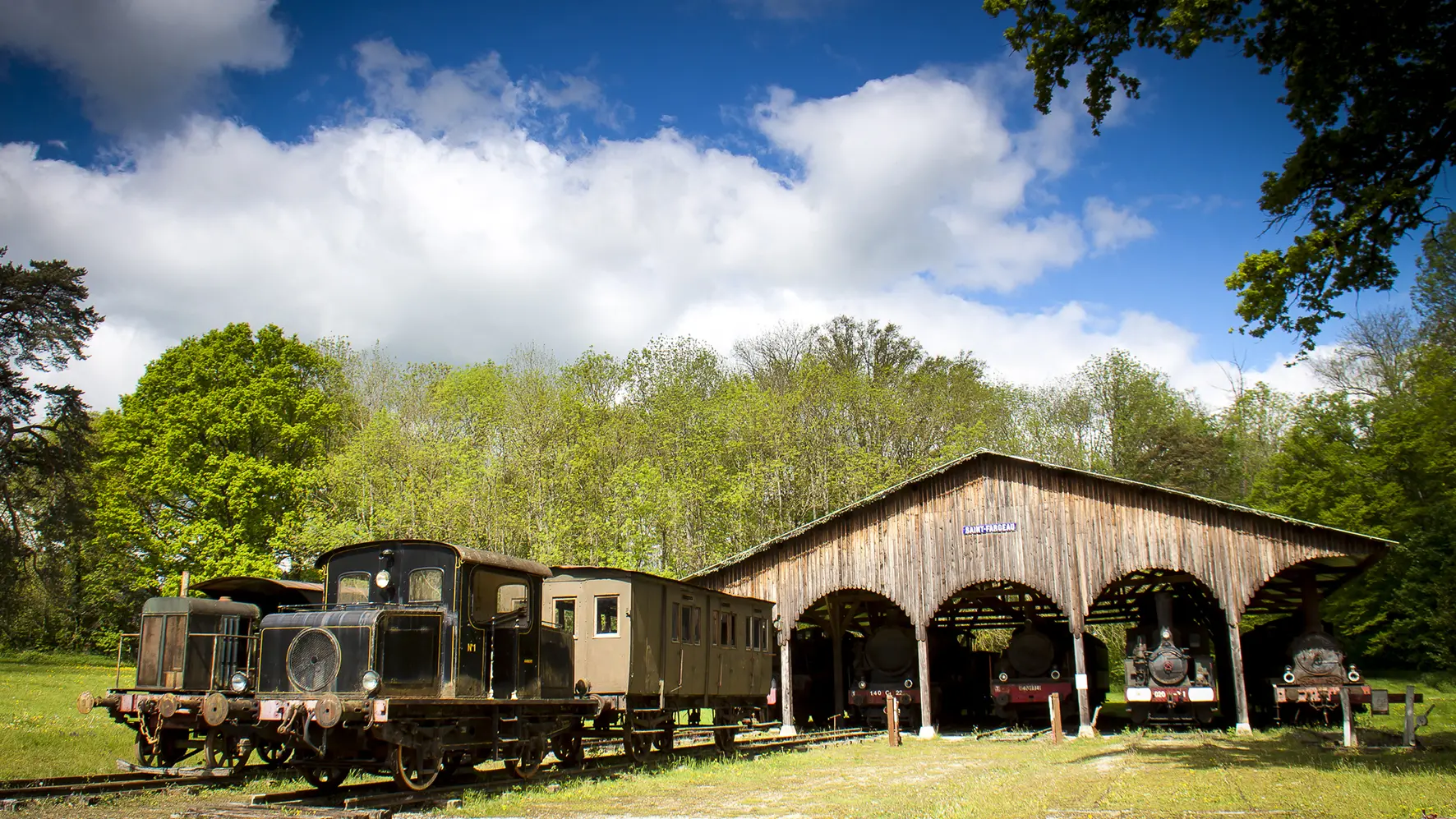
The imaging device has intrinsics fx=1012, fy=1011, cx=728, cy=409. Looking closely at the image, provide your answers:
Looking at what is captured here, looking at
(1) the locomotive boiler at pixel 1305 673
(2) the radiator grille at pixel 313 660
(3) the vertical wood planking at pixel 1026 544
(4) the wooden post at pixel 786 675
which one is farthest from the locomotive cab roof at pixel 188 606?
(1) the locomotive boiler at pixel 1305 673

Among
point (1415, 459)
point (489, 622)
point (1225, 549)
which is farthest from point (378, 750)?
point (1415, 459)

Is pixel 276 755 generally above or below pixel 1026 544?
below

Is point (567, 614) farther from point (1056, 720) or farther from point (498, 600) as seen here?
point (1056, 720)

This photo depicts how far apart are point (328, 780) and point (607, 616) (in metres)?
4.66

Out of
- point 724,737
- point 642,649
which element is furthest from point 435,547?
point 724,737

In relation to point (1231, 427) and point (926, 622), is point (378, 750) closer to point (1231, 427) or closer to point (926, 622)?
point (926, 622)

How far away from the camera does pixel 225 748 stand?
13914 mm

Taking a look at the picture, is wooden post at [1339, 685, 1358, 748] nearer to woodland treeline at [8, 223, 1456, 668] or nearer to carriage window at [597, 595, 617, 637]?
carriage window at [597, 595, 617, 637]

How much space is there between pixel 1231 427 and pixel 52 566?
183 ft

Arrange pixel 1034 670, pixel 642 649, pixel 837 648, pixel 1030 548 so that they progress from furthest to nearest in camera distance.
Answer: pixel 837 648 < pixel 1034 670 < pixel 1030 548 < pixel 642 649

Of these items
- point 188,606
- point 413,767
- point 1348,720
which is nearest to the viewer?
point 413,767

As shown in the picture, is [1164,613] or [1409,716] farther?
[1164,613]

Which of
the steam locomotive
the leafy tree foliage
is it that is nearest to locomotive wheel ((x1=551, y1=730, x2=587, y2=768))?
the steam locomotive

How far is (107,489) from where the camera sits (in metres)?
35.9
